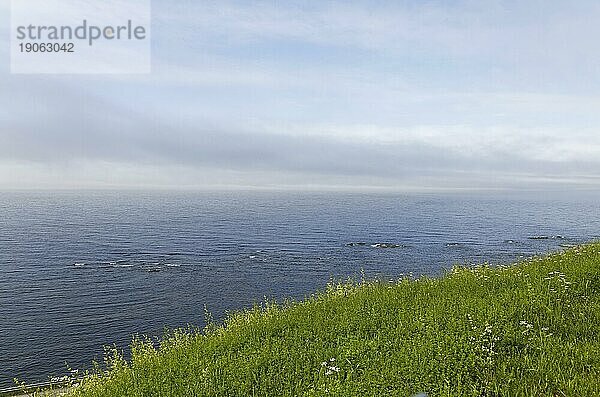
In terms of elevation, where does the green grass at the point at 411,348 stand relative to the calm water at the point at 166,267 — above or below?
above

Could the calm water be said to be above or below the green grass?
below

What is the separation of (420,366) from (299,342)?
11.1ft

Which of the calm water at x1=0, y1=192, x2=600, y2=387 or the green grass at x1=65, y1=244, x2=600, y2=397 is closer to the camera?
the green grass at x1=65, y1=244, x2=600, y2=397

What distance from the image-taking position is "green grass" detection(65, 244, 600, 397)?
711 cm

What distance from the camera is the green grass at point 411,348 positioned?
23.3 ft

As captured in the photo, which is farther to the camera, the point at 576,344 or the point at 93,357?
the point at 93,357

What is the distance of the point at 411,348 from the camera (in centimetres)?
838

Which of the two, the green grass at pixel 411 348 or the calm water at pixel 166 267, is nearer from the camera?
the green grass at pixel 411 348

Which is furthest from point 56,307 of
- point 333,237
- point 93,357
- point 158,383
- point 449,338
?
point 333,237

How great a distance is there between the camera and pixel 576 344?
7.93 m

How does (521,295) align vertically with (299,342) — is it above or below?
above

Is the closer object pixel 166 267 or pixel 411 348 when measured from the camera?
pixel 411 348

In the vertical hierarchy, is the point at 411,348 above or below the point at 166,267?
above

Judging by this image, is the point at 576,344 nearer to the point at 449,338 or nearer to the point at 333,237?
the point at 449,338
